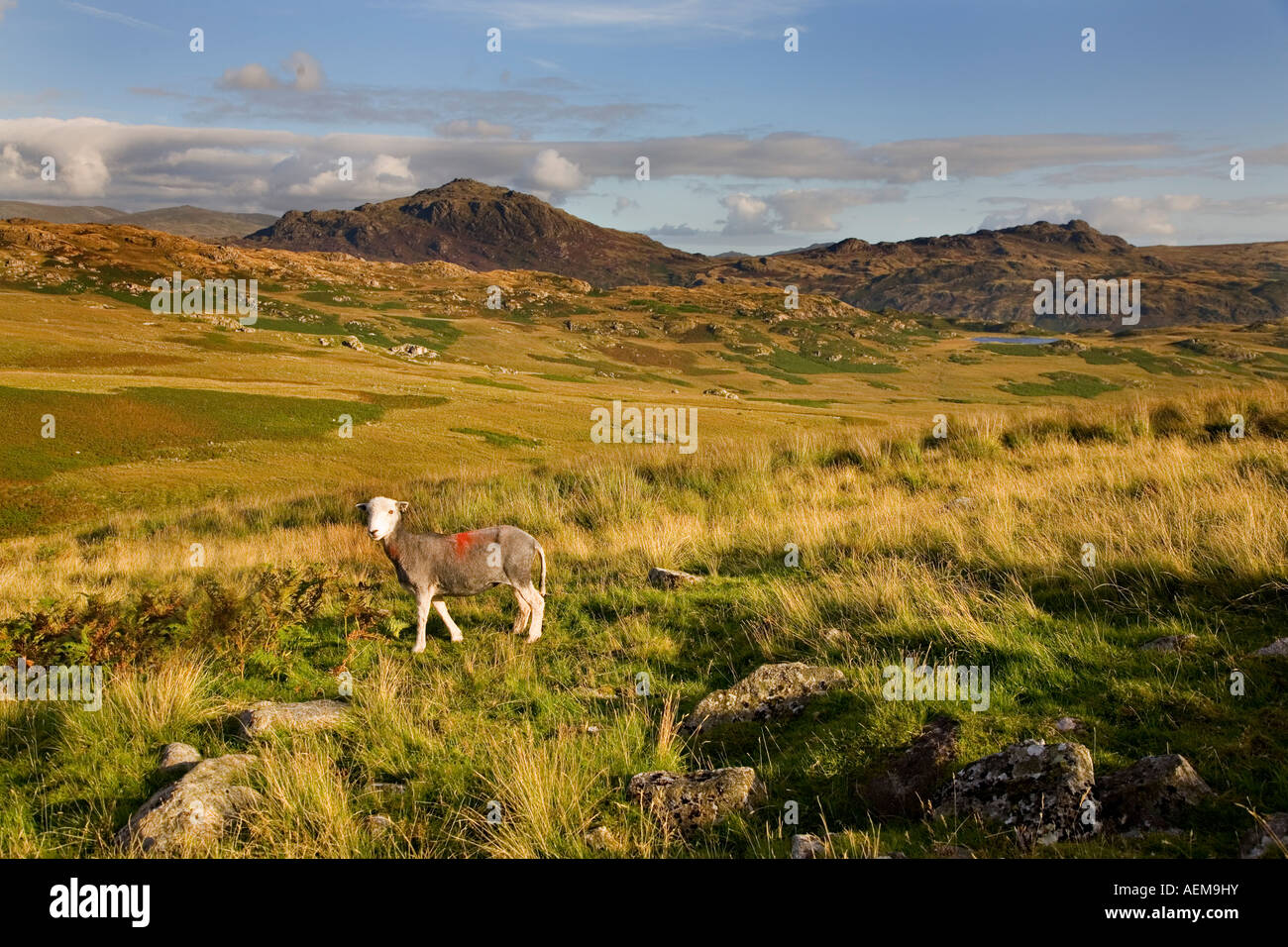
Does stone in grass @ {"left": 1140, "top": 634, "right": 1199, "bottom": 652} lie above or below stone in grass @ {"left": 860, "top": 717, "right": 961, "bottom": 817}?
above

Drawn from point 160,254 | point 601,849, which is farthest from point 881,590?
point 160,254

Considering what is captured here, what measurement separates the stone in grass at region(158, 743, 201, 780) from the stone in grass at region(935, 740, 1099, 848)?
5.36m

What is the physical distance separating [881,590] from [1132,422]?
12.0 m

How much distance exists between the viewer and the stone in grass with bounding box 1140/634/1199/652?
6.28 meters

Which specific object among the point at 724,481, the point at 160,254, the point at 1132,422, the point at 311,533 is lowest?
the point at 311,533

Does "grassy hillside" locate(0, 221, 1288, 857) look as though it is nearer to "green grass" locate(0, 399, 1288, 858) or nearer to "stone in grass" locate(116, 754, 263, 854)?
"green grass" locate(0, 399, 1288, 858)

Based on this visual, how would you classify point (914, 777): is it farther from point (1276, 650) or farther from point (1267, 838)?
point (1276, 650)

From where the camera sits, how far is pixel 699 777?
5227 mm

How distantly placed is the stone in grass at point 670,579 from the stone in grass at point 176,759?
5536 mm

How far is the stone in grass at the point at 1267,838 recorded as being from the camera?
375 centimetres

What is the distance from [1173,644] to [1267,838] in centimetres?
282

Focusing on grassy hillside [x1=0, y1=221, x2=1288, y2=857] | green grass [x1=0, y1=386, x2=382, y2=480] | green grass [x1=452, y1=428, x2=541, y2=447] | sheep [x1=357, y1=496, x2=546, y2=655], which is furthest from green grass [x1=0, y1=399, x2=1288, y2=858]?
green grass [x1=452, y1=428, x2=541, y2=447]

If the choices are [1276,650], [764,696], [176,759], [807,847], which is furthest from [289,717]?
[1276,650]
